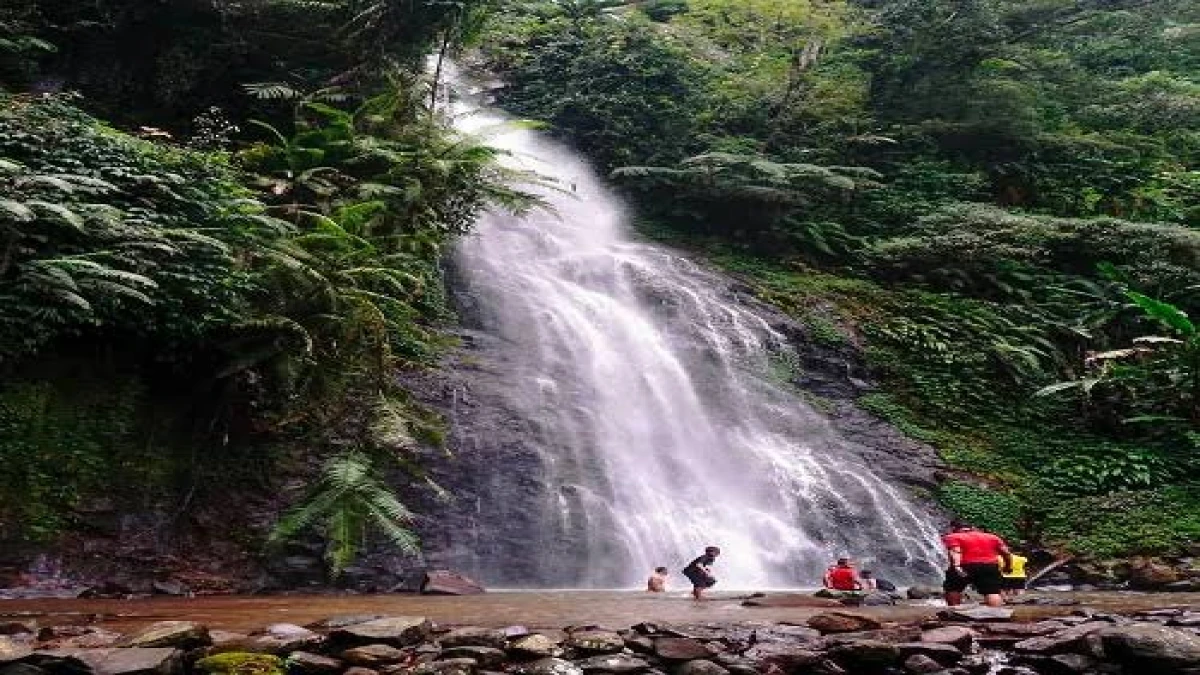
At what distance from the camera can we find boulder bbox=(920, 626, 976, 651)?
618 cm

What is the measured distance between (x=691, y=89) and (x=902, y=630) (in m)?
20.8

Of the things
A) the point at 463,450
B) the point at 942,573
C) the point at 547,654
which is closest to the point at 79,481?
the point at 463,450

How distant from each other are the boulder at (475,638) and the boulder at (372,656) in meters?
0.34

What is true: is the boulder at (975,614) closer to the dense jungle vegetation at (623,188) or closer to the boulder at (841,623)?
the boulder at (841,623)

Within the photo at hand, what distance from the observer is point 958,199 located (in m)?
24.5

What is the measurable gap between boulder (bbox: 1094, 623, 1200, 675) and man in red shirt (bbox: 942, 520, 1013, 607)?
383 centimetres

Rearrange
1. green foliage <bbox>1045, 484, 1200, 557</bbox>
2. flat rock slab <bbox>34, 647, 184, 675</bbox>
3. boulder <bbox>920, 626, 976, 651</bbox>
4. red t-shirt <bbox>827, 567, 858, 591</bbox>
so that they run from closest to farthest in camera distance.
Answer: flat rock slab <bbox>34, 647, 184, 675</bbox> → boulder <bbox>920, 626, 976, 651</bbox> → red t-shirt <bbox>827, 567, 858, 591</bbox> → green foliage <bbox>1045, 484, 1200, 557</bbox>

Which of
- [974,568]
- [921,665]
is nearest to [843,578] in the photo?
[974,568]

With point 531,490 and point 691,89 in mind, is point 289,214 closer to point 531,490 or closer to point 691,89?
point 531,490

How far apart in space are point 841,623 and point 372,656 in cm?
318

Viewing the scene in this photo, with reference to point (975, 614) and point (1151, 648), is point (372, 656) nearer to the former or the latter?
point (975, 614)

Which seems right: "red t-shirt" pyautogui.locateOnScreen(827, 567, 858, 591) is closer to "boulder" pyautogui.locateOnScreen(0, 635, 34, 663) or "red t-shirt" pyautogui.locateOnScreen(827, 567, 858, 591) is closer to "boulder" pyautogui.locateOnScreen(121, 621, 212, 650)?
"boulder" pyautogui.locateOnScreen(121, 621, 212, 650)

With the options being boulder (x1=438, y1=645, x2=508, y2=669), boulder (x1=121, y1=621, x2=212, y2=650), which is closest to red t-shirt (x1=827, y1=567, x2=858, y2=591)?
boulder (x1=438, y1=645, x2=508, y2=669)

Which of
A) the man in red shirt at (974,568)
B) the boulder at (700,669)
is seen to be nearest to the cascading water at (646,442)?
the man in red shirt at (974,568)
